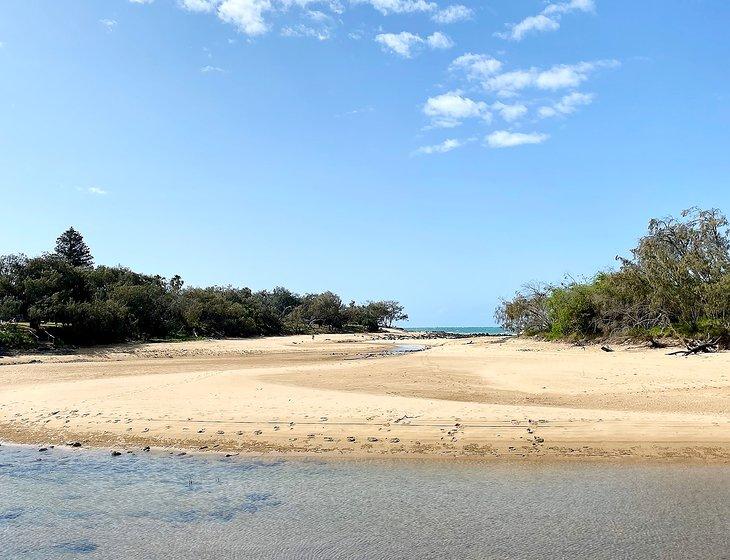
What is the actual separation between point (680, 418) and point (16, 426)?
44.9 ft

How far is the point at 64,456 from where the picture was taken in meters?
9.81

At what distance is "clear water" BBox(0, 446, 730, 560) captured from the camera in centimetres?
584

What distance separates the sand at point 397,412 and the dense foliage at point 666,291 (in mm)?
13159

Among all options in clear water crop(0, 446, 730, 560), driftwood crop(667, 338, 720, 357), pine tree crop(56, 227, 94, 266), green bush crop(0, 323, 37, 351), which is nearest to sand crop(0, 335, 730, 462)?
clear water crop(0, 446, 730, 560)

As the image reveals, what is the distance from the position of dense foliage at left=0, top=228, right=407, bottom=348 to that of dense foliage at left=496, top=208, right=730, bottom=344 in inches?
1280

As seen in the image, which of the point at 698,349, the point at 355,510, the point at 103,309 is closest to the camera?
the point at 355,510

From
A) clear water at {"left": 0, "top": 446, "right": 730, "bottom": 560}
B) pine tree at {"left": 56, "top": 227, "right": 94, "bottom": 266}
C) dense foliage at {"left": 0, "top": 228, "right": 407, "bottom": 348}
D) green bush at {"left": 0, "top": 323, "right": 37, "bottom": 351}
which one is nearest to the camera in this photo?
clear water at {"left": 0, "top": 446, "right": 730, "bottom": 560}

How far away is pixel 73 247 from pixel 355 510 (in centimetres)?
8401

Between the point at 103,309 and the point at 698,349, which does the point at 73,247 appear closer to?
the point at 103,309

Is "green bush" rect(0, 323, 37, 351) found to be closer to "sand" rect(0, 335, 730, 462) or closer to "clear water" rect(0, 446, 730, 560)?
"sand" rect(0, 335, 730, 462)

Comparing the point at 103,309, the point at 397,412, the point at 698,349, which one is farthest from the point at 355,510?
the point at 103,309

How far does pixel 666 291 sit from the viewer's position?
33.6 m

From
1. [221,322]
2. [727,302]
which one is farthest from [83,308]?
[727,302]

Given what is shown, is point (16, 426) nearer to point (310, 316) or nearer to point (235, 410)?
point (235, 410)
